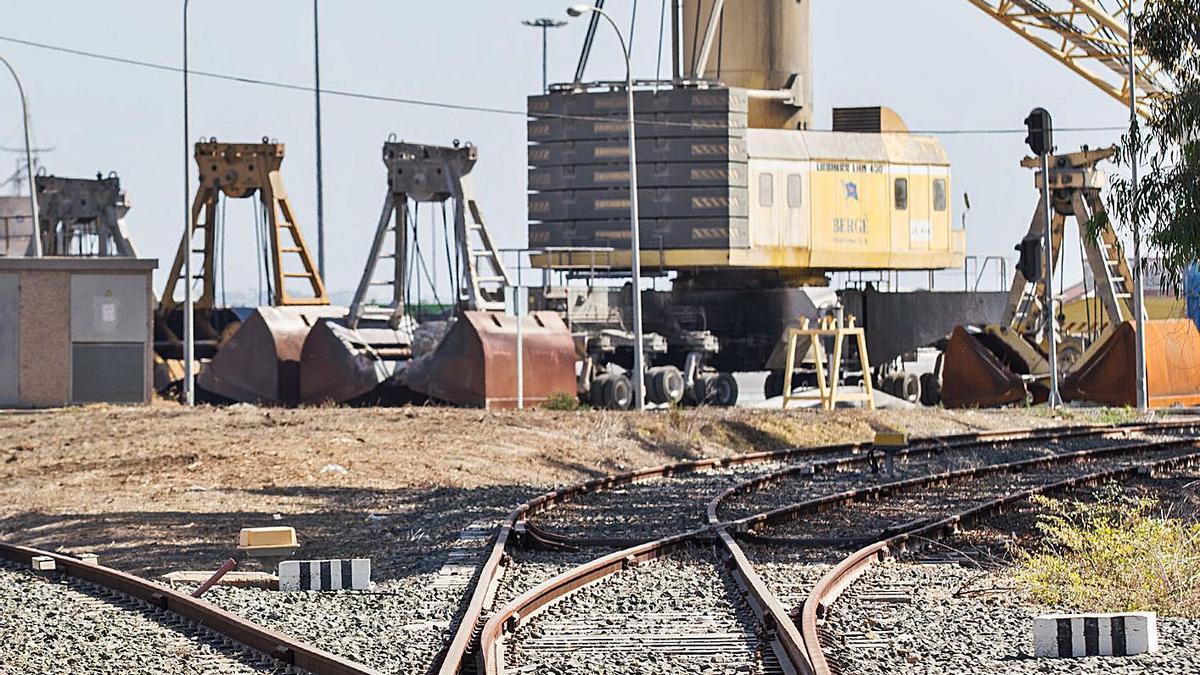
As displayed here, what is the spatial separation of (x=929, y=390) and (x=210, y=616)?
34542 millimetres

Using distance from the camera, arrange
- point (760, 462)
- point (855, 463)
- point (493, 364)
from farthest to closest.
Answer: point (493, 364)
point (760, 462)
point (855, 463)

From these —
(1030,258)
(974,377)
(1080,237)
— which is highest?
(1080,237)

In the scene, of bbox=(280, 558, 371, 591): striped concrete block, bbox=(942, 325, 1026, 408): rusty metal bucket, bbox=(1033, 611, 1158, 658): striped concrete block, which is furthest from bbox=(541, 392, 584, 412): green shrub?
bbox=(1033, 611, 1158, 658): striped concrete block

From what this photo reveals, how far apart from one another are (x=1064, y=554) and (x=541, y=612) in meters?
4.33

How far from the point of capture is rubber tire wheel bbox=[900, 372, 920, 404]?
42.6 metres

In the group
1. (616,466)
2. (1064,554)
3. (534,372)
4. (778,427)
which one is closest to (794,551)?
(1064,554)

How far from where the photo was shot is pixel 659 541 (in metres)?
13.4

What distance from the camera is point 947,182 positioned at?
4416 centimetres

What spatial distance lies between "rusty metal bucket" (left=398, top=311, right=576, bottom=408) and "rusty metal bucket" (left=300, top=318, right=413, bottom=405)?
0.64m

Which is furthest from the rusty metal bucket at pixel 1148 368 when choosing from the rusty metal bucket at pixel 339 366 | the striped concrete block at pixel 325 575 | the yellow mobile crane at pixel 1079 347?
the striped concrete block at pixel 325 575

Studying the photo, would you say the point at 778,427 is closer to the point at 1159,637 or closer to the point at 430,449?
the point at 430,449

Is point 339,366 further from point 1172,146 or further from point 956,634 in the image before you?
point 956,634

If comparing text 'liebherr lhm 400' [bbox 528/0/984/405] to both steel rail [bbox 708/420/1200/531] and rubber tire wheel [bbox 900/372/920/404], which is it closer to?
rubber tire wheel [bbox 900/372/920/404]

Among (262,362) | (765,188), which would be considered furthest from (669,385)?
(262,362)
